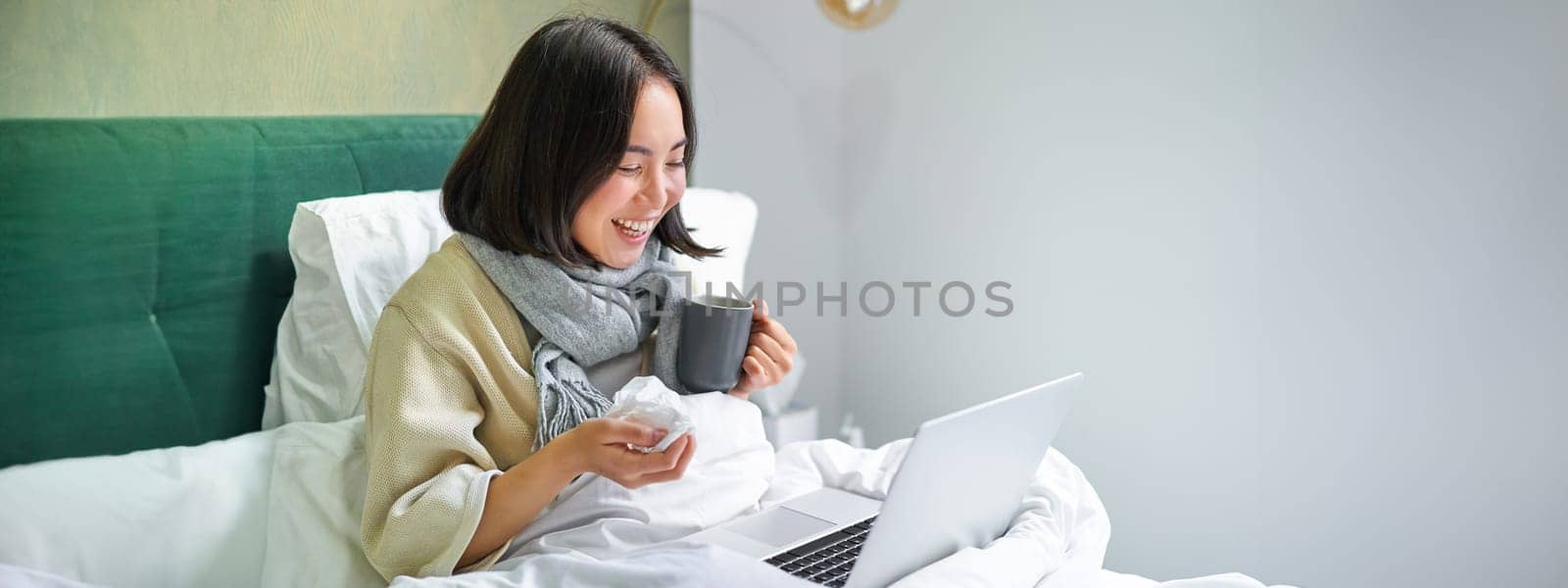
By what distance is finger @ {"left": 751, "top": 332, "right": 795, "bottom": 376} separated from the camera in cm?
146

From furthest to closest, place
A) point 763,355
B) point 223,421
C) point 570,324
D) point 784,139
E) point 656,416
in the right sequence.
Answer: point 784,139 → point 223,421 → point 763,355 → point 570,324 → point 656,416

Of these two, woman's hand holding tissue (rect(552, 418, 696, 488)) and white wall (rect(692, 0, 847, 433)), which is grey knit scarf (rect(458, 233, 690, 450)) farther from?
white wall (rect(692, 0, 847, 433))

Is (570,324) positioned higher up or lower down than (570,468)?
higher up

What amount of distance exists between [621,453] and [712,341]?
230mm

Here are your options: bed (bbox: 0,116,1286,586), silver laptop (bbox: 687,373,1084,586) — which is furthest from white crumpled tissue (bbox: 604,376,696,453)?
silver laptop (bbox: 687,373,1084,586)

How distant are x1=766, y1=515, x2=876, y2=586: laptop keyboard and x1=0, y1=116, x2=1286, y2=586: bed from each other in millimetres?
118

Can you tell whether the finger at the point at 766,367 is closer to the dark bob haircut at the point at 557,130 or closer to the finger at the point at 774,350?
the finger at the point at 774,350

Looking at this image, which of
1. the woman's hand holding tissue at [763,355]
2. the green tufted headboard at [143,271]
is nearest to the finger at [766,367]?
the woman's hand holding tissue at [763,355]

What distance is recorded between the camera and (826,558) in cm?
130

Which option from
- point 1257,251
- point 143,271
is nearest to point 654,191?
point 143,271

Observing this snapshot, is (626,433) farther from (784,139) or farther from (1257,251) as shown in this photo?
(784,139)

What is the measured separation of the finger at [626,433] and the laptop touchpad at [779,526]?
265 millimetres

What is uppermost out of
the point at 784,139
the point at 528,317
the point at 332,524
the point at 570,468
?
the point at 784,139

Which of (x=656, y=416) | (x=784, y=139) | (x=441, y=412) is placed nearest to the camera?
(x=656, y=416)
